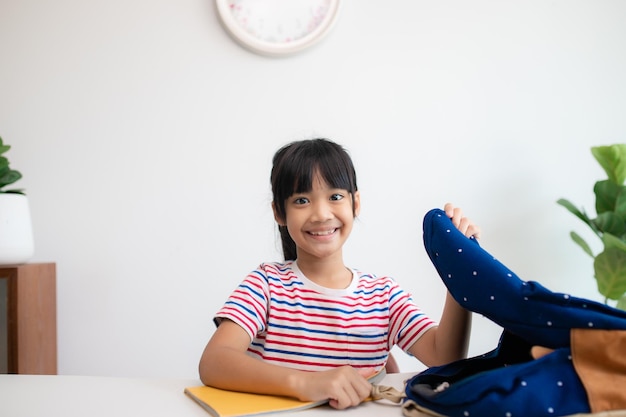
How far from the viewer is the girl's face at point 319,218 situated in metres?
1.09

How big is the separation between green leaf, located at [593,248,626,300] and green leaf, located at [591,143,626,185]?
0.24 meters

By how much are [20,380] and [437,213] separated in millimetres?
638

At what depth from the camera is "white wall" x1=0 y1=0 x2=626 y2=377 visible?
6.76 ft

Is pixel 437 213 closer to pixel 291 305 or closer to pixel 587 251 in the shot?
pixel 291 305

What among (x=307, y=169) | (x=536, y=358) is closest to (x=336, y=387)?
(x=536, y=358)

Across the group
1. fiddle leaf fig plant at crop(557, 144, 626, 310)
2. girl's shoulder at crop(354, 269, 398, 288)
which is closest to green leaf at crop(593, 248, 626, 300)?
fiddle leaf fig plant at crop(557, 144, 626, 310)

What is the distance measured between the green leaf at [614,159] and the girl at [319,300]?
3.73ft

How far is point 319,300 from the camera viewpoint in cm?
111

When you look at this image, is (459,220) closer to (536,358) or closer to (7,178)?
(536,358)

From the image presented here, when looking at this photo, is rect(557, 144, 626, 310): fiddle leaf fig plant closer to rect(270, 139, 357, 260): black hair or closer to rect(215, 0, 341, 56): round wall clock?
rect(215, 0, 341, 56): round wall clock

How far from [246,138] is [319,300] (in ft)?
3.70

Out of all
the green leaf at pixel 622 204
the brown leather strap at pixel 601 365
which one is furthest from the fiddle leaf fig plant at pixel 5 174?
the green leaf at pixel 622 204

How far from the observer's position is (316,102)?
7.13 feet

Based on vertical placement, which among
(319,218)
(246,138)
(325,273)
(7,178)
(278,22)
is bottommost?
(325,273)
